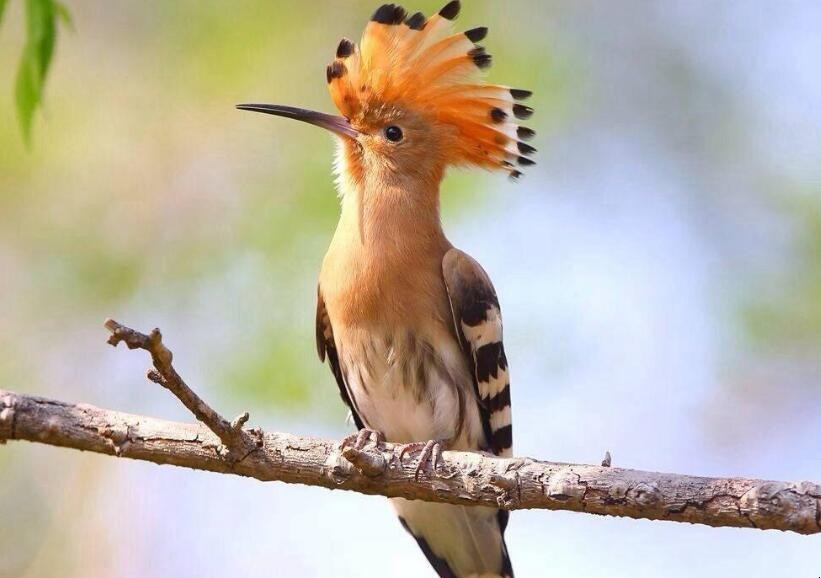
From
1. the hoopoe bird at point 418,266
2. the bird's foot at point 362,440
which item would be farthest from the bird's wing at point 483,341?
the bird's foot at point 362,440

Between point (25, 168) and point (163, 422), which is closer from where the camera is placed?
point (163, 422)

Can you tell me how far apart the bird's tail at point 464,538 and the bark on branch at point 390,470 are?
0.78 m

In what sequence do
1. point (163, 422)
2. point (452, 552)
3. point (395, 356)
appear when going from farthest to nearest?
1. point (452, 552)
2. point (395, 356)
3. point (163, 422)

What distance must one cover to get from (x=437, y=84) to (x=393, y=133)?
211 millimetres

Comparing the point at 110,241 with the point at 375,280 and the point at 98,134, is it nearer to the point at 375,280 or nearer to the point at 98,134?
the point at 98,134

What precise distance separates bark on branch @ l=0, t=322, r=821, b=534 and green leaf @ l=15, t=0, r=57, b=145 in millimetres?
A: 433

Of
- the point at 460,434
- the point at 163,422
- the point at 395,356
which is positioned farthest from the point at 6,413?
the point at 460,434

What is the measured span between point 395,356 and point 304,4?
2328mm

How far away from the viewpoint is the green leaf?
1.67 m

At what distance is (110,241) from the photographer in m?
4.81

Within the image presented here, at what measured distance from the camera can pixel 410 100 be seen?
351cm

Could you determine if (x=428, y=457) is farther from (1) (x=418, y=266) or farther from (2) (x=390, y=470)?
(1) (x=418, y=266)

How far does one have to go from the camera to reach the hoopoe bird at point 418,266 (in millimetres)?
3162

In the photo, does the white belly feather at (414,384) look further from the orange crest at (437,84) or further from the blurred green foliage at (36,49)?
the blurred green foliage at (36,49)
